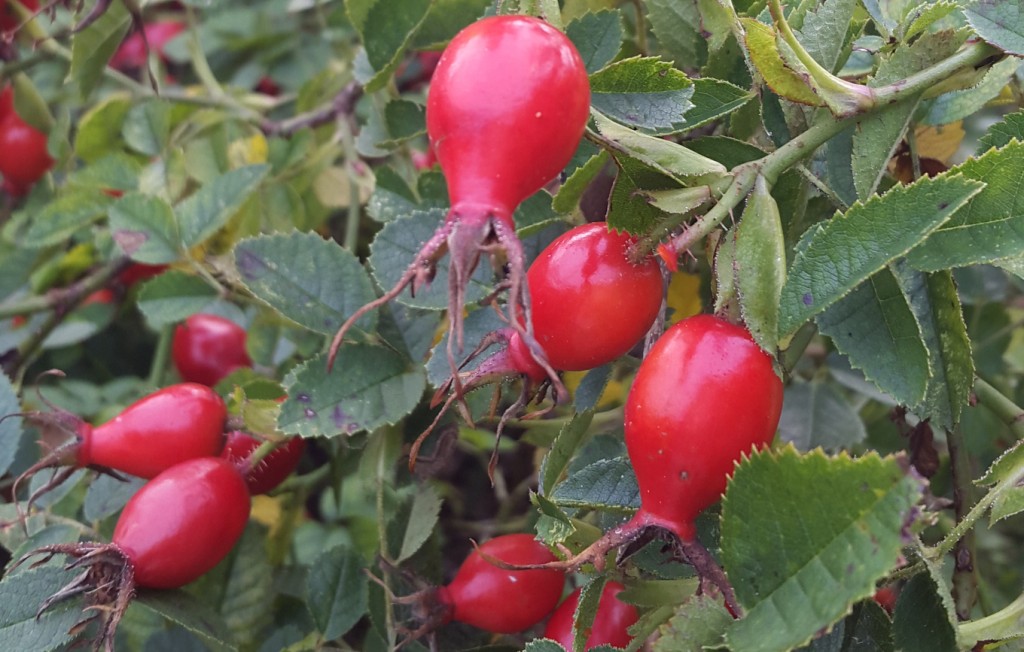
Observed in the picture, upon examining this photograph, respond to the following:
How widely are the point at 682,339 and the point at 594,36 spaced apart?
0.47 metres

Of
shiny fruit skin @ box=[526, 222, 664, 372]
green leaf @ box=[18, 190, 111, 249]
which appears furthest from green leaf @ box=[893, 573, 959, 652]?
green leaf @ box=[18, 190, 111, 249]

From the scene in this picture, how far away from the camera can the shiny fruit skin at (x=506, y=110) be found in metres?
0.64

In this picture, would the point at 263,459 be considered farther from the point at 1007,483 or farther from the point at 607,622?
the point at 1007,483

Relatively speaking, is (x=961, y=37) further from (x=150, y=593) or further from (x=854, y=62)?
(x=150, y=593)

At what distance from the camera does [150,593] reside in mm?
965

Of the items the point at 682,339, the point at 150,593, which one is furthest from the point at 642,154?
the point at 150,593

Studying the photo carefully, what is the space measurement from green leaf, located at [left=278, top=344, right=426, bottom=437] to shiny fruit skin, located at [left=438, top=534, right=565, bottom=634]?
7.5 inches

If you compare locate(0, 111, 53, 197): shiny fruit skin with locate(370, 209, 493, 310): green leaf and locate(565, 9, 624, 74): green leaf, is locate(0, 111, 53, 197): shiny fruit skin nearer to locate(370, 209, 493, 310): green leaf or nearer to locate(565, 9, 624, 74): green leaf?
locate(370, 209, 493, 310): green leaf

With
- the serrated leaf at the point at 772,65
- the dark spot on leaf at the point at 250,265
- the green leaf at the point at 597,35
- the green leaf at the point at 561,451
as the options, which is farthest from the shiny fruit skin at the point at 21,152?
the serrated leaf at the point at 772,65

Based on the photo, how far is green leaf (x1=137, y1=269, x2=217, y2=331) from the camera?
142 cm

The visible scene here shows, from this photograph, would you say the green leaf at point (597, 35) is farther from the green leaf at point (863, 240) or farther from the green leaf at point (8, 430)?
the green leaf at point (8, 430)

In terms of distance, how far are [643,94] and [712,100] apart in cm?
7

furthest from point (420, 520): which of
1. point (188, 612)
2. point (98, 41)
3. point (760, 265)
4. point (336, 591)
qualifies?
point (98, 41)

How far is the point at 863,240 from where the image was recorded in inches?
27.4
